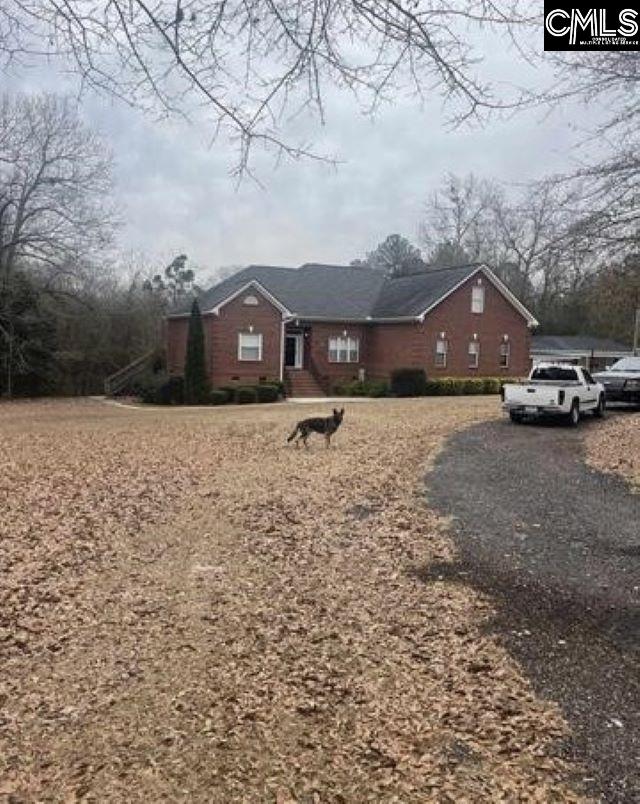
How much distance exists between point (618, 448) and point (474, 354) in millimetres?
22086

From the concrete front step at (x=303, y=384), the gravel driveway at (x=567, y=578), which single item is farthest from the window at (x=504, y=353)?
the gravel driveway at (x=567, y=578)

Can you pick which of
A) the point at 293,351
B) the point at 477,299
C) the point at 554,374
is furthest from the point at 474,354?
the point at 554,374

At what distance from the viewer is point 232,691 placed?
4238mm

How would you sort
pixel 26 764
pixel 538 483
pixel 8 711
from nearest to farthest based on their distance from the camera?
1. pixel 26 764
2. pixel 8 711
3. pixel 538 483

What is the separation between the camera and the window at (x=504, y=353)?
121 ft

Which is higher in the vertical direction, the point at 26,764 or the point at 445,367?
the point at 445,367

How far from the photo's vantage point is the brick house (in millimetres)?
32844

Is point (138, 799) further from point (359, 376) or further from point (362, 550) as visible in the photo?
point (359, 376)

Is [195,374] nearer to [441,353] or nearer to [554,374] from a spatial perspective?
[441,353]

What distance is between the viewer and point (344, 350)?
36062mm

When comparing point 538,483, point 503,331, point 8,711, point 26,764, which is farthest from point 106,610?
point 503,331

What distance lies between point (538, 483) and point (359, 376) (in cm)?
2489

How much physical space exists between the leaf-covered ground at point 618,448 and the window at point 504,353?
694 inches

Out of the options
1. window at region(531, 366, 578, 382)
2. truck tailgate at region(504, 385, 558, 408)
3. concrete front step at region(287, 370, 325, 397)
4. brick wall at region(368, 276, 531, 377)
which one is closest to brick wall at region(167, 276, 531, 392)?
brick wall at region(368, 276, 531, 377)
